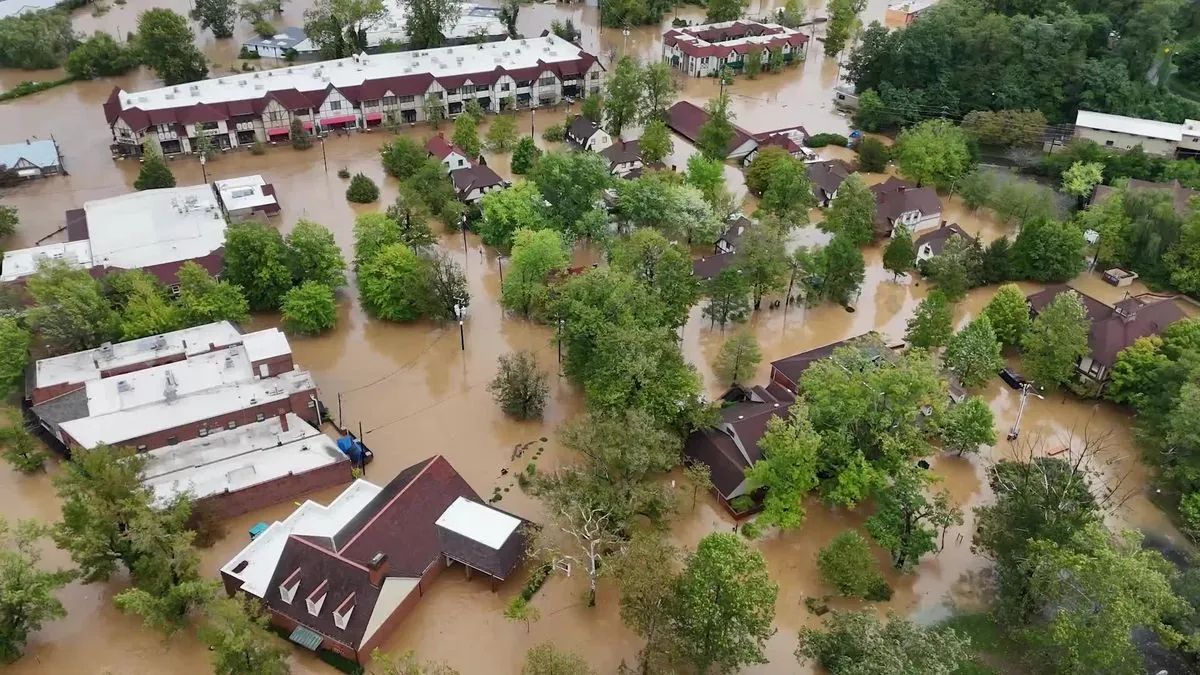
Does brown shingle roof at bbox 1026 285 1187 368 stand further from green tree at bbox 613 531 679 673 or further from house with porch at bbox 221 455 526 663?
house with porch at bbox 221 455 526 663

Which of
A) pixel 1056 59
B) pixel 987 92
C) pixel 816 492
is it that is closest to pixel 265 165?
pixel 816 492

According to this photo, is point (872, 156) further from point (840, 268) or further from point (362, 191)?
point (362, 191)

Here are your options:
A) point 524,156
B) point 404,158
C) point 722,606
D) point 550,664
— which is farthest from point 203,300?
point 722,606

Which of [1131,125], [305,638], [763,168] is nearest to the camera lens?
[305,638]

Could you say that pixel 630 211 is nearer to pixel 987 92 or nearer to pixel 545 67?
pixel 545 67

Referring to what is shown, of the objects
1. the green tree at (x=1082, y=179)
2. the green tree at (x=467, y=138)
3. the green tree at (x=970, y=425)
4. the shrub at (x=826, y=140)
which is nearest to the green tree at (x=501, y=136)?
the green tree at (x=467, y=138)

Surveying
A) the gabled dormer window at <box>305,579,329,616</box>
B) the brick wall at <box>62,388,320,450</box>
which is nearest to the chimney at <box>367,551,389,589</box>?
the gabled dormer window at <box>305,579,329,616</box>
